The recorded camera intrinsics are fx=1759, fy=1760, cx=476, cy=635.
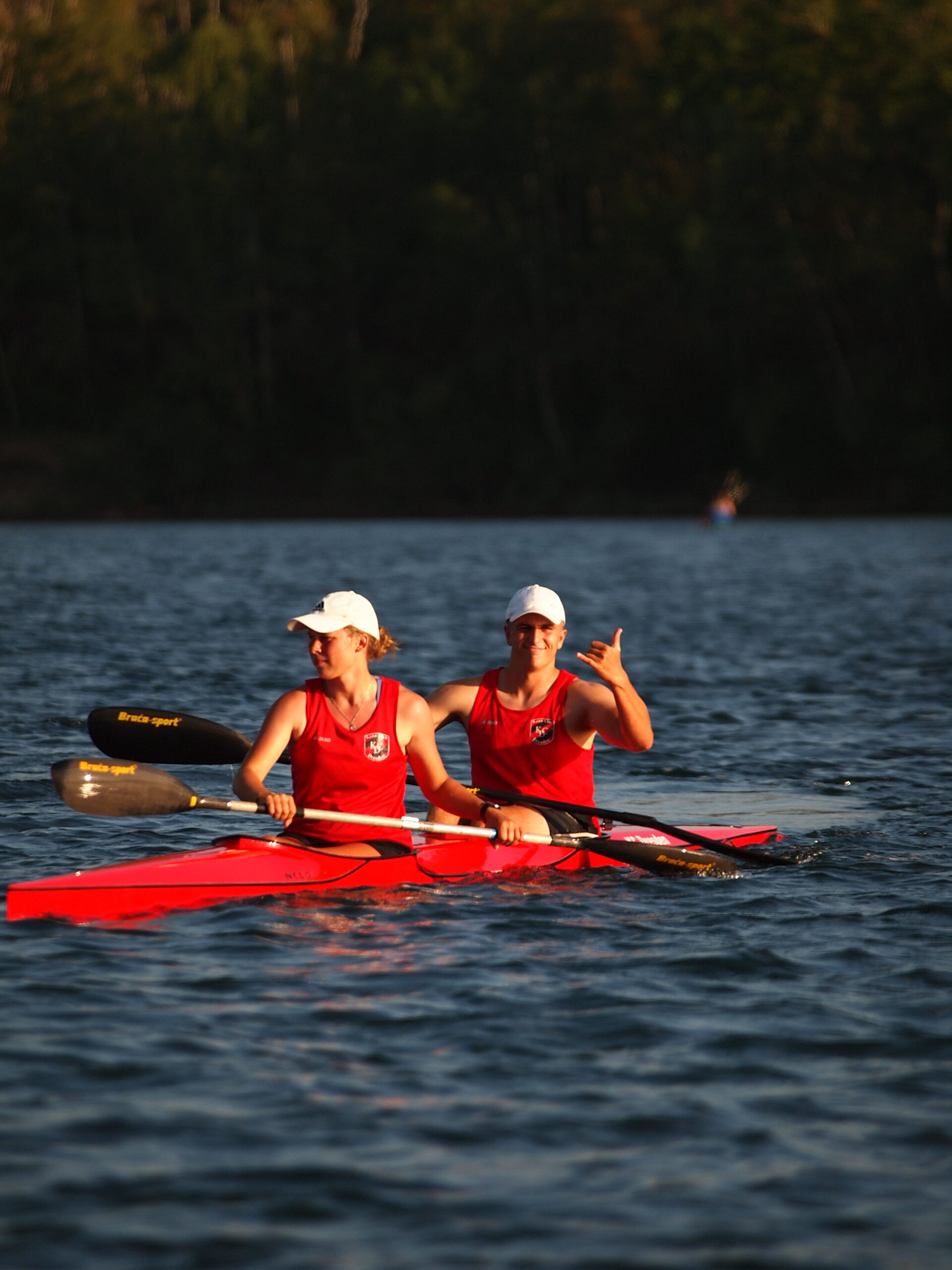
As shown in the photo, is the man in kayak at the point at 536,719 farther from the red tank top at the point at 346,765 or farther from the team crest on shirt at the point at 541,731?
the red tank top at the point at 346,765

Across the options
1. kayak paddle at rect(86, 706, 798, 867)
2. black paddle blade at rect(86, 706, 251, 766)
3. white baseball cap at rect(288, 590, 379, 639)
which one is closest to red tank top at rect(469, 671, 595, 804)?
kayak paddle at rect(86, 706, 798, 867)

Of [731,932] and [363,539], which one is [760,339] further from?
[731,932]

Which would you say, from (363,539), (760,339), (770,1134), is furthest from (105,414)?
(770,1134)

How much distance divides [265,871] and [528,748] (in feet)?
4.75

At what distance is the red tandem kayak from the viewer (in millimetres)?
7367

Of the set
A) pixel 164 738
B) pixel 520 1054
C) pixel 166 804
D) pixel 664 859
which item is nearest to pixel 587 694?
pixel 664 859

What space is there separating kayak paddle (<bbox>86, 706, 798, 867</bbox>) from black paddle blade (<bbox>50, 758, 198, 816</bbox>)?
0.71 meters

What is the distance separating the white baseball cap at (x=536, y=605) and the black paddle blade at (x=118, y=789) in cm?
166

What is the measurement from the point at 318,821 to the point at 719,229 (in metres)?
48.2

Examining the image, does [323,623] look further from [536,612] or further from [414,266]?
[414,266]

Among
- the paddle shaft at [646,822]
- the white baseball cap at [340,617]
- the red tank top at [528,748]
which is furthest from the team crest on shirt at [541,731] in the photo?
the white baseball cap at [340,617]

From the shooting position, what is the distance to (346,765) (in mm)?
7691

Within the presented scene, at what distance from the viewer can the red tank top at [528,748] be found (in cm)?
834

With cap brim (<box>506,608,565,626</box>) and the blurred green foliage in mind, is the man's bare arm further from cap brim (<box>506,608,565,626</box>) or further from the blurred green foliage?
the blurred green foliage
